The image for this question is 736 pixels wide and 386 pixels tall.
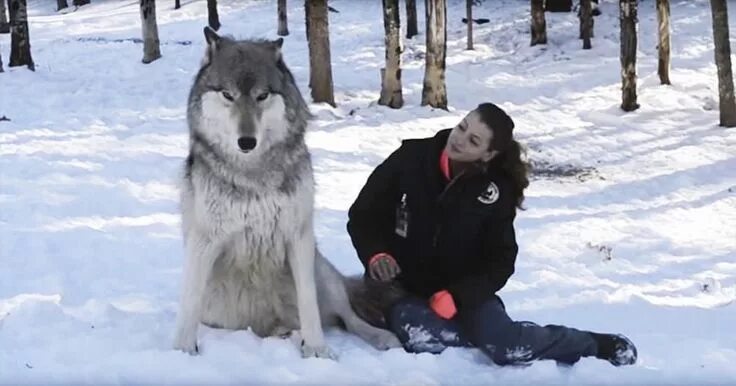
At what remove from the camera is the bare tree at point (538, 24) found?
21.3 metres

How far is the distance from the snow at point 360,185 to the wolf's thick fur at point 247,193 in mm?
249

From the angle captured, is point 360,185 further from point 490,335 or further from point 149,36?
point 149,36

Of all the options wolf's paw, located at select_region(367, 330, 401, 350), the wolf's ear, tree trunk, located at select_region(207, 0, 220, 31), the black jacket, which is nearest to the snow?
wolf's paw, located at select_region(367, 330, 401, 350)

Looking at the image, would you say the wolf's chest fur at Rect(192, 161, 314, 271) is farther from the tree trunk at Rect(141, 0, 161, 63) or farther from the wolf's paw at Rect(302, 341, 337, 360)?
the tree trunk at Rect(141, 0, 161, 63)

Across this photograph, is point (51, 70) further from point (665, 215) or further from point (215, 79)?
point (215, 79)

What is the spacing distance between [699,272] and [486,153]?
202 inches

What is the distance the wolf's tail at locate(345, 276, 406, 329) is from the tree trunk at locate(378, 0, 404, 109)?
10449 millimetres

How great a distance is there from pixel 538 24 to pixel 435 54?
22.7 ft

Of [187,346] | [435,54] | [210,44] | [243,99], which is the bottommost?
[435,54]

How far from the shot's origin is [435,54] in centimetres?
1555

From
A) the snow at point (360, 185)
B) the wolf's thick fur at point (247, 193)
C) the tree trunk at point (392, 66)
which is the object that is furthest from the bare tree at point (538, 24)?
the wolf's thick fur at point (247, 193)

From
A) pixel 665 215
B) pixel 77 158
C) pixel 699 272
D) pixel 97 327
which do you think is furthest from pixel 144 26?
pixel 97 327

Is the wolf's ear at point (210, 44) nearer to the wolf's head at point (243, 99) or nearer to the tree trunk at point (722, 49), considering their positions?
the wolf's head at point (243, 99)

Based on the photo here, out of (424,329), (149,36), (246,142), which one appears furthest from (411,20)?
(246,142)
